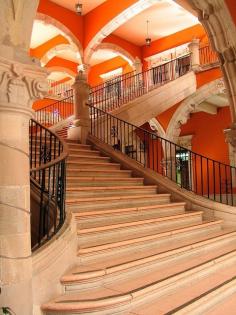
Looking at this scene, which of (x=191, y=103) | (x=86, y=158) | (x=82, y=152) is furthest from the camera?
(x=191, y=103)

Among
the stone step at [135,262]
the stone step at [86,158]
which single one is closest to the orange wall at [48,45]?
the stone step at [86,158]

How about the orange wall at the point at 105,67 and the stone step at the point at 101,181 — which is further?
the orange wall at the point at 105,67

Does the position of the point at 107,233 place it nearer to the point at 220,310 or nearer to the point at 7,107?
the point at 220,310

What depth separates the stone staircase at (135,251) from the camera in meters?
2.99

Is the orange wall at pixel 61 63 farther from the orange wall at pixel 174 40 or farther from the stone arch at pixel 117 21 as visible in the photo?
the stone arch at pixel 117 21

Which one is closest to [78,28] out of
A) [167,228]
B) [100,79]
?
[100,79]

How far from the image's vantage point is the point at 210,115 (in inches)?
542

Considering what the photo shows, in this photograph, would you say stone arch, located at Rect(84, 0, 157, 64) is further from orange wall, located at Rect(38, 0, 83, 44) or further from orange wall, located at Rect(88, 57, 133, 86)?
orange wall, located at Rect(88, 57, 133, 86)

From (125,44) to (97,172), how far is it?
36.5 feet

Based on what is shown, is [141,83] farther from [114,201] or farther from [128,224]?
[128,224]

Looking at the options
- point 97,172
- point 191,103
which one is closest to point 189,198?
point 97,172

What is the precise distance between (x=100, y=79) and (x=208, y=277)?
15541 millimetres

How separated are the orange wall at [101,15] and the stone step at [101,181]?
7.70 metres

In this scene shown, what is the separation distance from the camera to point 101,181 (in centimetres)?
579
